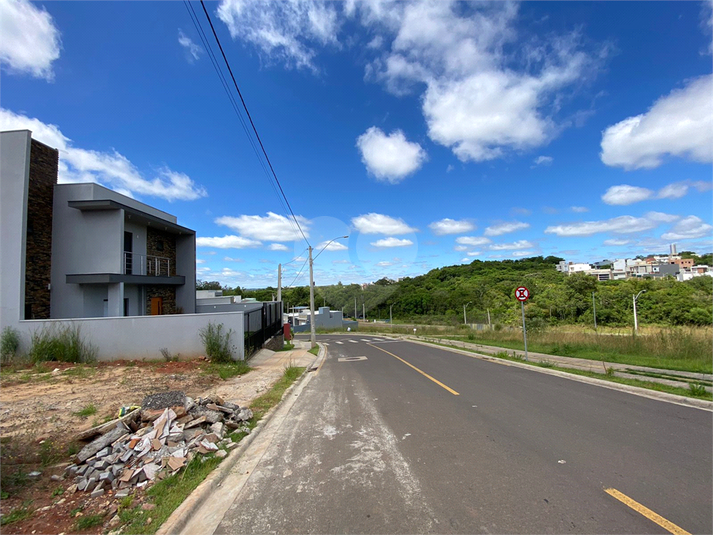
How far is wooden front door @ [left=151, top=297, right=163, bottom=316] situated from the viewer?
21672 millimetres

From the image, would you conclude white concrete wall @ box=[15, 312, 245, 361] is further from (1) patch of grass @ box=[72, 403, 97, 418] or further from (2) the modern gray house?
(1) patch of grass @ box=[72, 403, 97, 418]

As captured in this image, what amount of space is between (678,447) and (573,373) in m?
6.53

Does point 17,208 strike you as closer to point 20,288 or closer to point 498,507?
point 20,288

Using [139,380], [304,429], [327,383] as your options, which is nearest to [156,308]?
[139,380]

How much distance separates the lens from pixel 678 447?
191 inches

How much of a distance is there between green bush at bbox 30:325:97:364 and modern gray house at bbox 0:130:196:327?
8.66ft

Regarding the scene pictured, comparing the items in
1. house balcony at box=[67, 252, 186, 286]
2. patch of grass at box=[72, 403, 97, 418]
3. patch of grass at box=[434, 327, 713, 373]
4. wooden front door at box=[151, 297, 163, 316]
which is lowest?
patch of grass at box=[434, 327, 713, 373]

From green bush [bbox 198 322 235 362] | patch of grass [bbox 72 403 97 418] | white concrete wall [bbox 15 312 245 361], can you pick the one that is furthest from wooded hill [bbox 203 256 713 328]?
patch of grass [bbox 72 403 97 418]

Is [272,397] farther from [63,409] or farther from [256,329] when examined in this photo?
[256,329]

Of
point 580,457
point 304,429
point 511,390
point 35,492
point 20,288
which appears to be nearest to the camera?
point 35,492

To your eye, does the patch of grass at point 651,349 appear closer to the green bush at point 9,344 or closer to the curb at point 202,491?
the curb at point 202,491

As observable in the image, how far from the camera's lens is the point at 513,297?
63406 millimetres

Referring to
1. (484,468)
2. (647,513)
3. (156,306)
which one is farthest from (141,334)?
(647,513)

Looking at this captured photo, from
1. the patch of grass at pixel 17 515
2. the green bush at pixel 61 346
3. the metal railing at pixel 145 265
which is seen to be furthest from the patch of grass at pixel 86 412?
the metal railing at pixel 145 265
